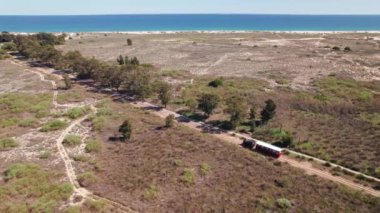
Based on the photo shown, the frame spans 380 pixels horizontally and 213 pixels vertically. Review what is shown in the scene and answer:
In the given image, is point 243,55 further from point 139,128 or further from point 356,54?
point 139,128

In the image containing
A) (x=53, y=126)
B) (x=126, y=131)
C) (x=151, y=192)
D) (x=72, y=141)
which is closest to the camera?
(x=151, y=192)

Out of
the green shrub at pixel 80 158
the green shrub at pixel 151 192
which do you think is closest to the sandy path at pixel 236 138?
the green shrub at pixel 151 192

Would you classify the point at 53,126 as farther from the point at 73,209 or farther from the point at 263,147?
the point at 263,147

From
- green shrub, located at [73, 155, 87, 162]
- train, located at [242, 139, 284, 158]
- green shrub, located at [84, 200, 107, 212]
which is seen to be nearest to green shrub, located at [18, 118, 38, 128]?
green shrub, located at [73, 155, 87, 162]

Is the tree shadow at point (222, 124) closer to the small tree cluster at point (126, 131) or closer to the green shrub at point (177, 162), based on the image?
the small tree cluster at point (126, 131)

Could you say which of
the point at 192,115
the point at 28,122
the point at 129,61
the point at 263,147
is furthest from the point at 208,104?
the point at 129,61

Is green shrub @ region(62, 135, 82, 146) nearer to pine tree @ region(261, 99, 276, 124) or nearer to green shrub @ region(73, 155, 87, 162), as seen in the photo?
green shrub @ region(73, 155, 87, 162)
